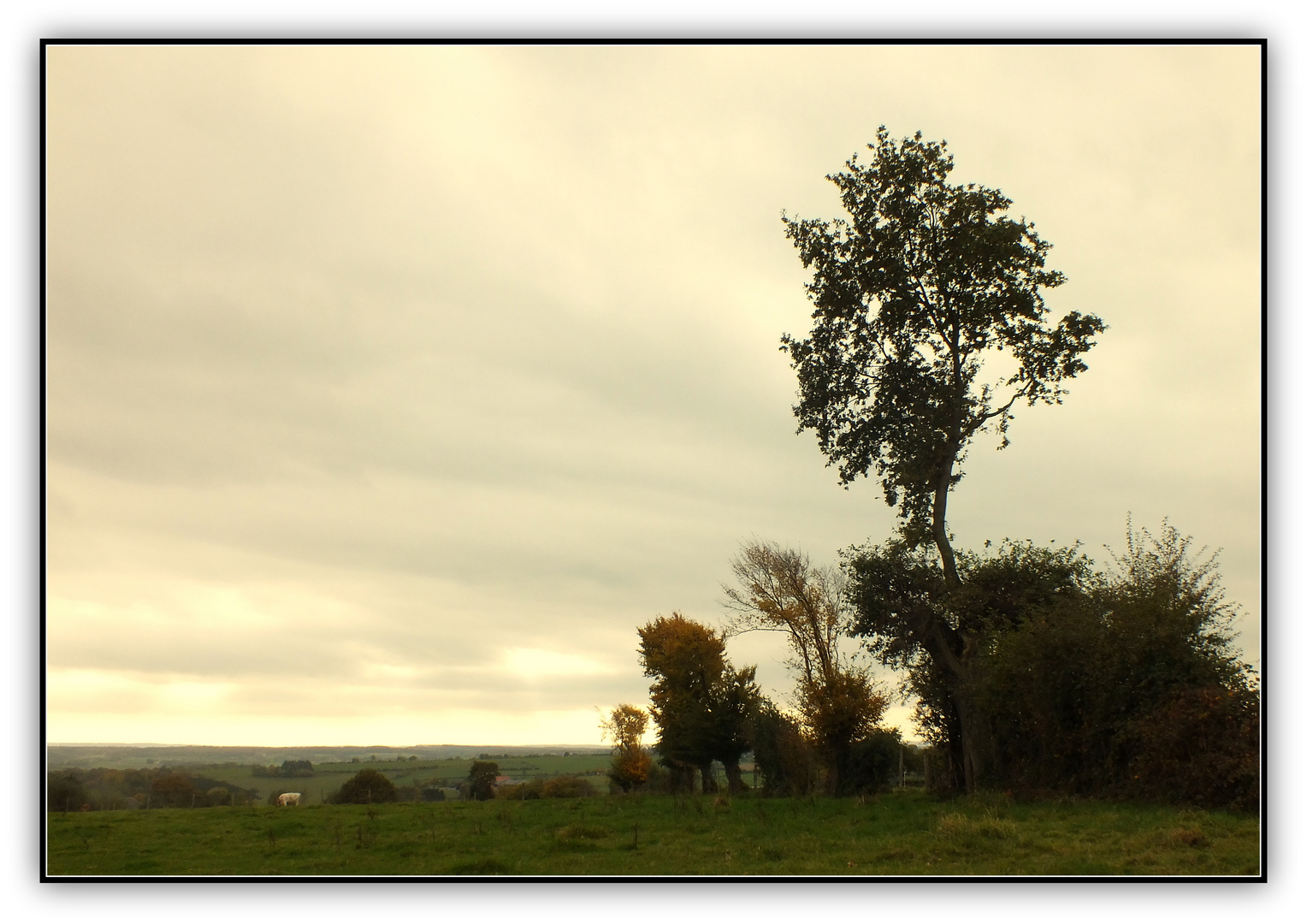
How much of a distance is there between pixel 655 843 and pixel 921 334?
1335 cm

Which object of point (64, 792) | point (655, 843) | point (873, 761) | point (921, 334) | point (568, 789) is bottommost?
point (873, 761)

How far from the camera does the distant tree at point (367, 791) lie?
1424 centimetres

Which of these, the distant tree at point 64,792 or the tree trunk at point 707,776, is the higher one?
the distant tree at point 64,792

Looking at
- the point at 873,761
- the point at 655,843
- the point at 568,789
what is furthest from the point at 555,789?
the point at 873,761

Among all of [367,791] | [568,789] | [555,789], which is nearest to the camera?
[367,791]

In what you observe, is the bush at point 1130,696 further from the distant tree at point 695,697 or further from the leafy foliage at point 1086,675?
the distant tree at point 695,697

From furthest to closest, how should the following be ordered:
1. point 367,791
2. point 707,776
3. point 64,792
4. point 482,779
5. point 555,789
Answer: point 707,776 → point 555,789 → point 482,779 → point 367,791 → point 64,792

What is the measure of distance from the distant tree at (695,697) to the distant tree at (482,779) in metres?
12.7

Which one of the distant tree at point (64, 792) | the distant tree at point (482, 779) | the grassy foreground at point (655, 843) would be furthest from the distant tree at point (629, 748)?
the distant tree at point (64, 792)

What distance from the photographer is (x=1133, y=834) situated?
35.1 feet

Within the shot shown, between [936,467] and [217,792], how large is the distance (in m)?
15.5

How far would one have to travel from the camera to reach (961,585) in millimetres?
19484

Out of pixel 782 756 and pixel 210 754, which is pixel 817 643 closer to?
pixel 782 756
